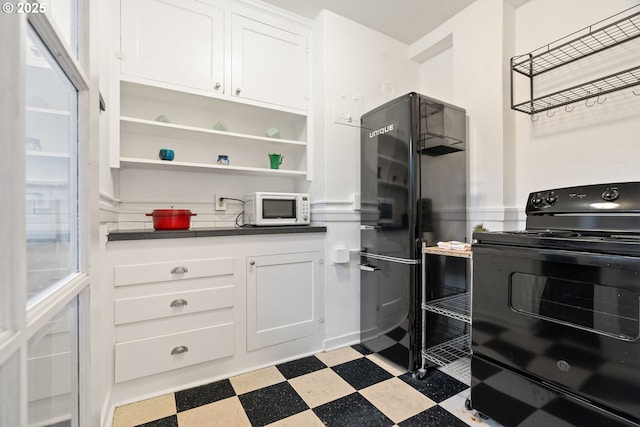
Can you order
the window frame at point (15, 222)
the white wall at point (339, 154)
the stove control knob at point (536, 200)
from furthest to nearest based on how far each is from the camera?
the white wall at point (339, 154)
the stove control knob at point (536, 200)
the window frame at point (15, 222)

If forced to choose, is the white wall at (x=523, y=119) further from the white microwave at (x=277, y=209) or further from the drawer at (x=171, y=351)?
the drawer at (x=171, y=351)

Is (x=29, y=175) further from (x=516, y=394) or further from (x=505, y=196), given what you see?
(x=505, y=196)

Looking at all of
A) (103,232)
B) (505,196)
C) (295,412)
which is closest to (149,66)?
(103,232)

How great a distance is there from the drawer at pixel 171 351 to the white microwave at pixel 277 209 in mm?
740

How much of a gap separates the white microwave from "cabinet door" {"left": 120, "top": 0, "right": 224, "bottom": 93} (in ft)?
2.63

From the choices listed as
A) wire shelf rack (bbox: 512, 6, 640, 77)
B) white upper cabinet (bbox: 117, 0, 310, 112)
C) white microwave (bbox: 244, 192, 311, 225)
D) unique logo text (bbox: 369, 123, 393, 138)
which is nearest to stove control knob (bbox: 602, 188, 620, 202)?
wire shelf rack (bbox: 512, 6, 640, 77)

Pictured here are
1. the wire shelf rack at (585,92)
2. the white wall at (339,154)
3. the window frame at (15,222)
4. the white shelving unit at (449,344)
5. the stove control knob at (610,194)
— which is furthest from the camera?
the white wall at (339,154)

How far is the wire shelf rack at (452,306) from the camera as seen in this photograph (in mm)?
1661

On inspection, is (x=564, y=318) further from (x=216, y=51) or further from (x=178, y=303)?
(x=216, y=51)

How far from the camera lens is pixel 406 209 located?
1.84 m

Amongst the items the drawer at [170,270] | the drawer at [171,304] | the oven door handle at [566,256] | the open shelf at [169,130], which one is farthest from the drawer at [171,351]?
the oven door handle at [566,256]

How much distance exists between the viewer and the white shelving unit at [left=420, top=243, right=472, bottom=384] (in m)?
1.73

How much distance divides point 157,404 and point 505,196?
242 centimetres

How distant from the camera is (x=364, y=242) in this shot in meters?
2.25
